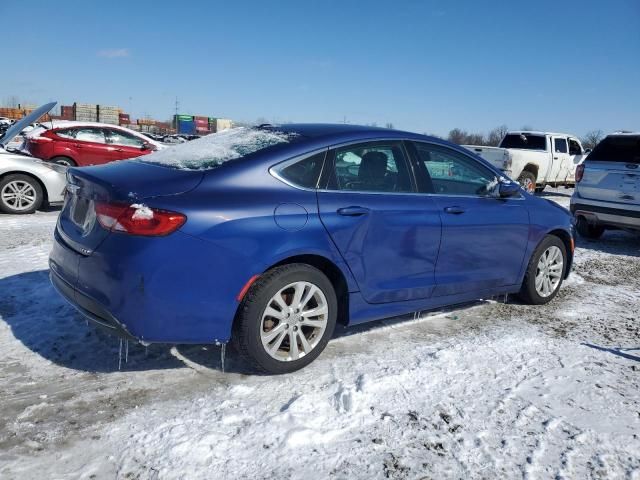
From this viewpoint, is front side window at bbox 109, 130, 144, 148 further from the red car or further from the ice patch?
the ice patch

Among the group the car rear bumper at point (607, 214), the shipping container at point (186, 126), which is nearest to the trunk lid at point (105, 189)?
the car rear bumper at point (607, 214)

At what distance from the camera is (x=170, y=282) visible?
2850 mm

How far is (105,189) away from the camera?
119 inches

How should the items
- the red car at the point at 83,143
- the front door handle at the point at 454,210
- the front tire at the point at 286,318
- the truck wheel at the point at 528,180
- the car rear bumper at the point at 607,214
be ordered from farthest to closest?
the truck wheel at the point at 528,180, the red car at the point at 83,143, the car rear bumper at the point at 607,214, the front door handle at the point at 454,210, the front tire at the point at 286,318

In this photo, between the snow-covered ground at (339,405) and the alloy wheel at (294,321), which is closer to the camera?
the snow-covered ground at (339,405)

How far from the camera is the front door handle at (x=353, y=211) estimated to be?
342cm

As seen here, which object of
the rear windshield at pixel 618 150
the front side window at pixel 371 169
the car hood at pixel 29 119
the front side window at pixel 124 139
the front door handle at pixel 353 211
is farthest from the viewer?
the front side window at pixel 124 139

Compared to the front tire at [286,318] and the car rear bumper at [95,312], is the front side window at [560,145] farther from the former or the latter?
the car rear bumper at [95,312]

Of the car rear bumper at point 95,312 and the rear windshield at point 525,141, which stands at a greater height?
the rear windshield at point 525,141

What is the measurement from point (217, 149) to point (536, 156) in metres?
13.3

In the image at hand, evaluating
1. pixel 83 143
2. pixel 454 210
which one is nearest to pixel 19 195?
pixel 83 143

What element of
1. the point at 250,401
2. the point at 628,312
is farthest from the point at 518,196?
the point at 250,401

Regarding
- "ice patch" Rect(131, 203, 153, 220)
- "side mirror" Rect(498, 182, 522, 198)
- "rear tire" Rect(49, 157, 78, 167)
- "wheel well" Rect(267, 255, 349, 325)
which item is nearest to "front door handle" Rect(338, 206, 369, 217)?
"wheel well" Rect(267, 255, 349, 325)

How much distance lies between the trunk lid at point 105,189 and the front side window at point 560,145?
14975 mm
